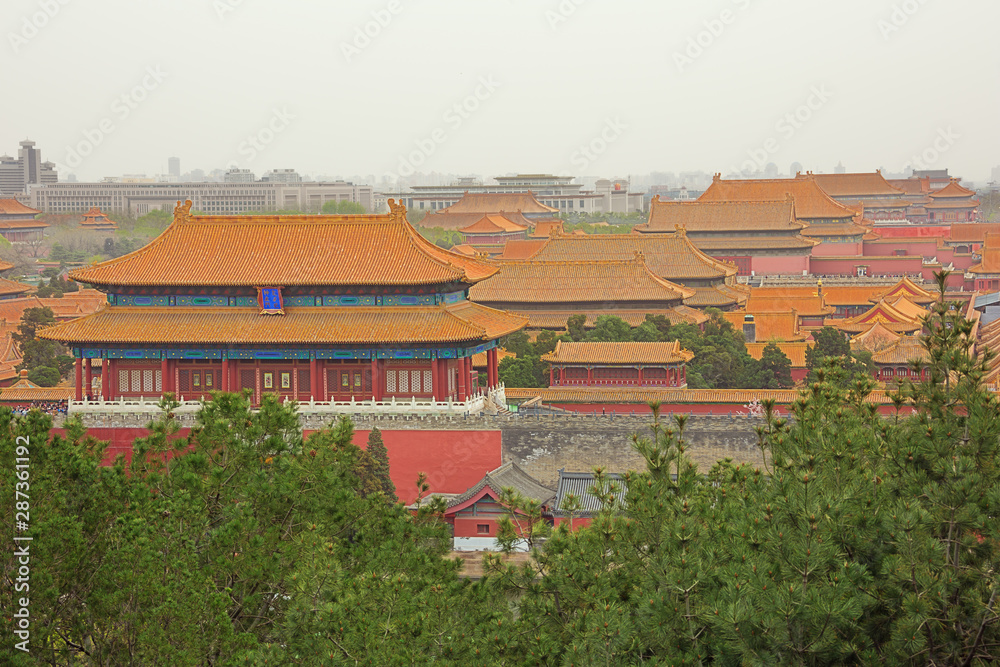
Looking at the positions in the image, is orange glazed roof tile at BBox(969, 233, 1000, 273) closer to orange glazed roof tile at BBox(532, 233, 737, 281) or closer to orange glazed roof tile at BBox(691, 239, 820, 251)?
orange glazed roof tile at BBox(691, 239, 820, 251)

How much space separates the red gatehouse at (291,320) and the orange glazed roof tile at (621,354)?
3.95 metres

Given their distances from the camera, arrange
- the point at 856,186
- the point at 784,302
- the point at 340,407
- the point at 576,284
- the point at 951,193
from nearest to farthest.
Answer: the point at 340,407, the point at 576,284, the point at 784,302, the point at 856,186, the point at 951,193

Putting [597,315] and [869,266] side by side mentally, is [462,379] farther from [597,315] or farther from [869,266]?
[869,266]

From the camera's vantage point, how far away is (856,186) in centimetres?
8981

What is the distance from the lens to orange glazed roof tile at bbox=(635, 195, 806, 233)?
62.1 metres

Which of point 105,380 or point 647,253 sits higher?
point 647,253

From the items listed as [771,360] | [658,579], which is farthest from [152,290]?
[658,579]

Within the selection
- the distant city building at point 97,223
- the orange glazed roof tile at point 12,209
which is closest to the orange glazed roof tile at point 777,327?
the orange glazed roof tile at point 12,209

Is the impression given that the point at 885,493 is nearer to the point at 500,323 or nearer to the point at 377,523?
the point at 377,523

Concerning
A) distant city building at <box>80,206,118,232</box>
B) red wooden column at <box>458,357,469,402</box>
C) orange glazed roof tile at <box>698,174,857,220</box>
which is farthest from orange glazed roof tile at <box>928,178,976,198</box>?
red wooden column at <box>458,357,469,402</box>

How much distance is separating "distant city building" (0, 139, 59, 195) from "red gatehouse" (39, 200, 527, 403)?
134487 mm

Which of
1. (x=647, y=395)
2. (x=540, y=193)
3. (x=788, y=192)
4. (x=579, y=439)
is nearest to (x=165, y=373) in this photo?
(x=579, y=439)

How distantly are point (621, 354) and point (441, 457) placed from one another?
7854 mm

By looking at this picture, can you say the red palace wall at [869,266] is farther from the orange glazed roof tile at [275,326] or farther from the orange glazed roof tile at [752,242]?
the orange glazed roof tile at [275,326]
